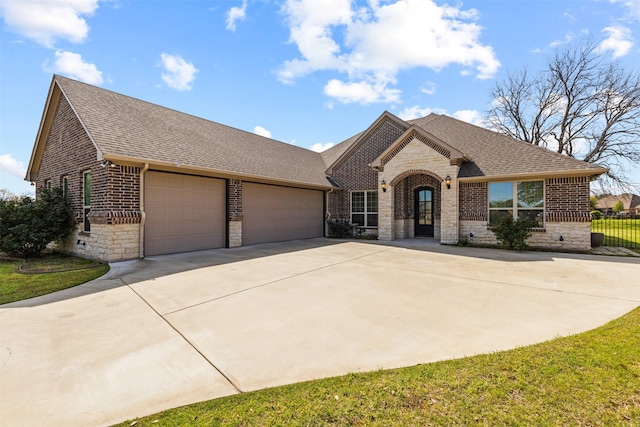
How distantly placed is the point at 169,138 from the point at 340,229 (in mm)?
9361

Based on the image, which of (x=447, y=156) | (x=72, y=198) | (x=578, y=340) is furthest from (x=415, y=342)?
(x=72, y=198)

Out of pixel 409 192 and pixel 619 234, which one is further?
pixel 619 234

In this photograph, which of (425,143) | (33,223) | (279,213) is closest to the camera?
(33,223)

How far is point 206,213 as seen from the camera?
36.9ft

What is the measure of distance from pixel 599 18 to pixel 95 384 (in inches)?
863

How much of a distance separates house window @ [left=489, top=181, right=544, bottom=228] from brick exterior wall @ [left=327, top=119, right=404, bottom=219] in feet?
18.6

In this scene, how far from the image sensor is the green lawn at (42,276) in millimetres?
5759

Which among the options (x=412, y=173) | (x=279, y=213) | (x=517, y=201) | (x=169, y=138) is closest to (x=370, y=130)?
(x=412, y=173)

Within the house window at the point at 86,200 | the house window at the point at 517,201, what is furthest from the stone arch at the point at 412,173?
the house window at the point at 86,200

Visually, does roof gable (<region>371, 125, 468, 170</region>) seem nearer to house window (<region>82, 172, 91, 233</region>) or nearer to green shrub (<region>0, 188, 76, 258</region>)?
house window (<region>82, 172, 91, 233</region>)

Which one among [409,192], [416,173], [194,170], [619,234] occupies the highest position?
[416,173]

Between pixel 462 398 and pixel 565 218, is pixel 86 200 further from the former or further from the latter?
pixel 565 218

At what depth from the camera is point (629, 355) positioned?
9.46 feet

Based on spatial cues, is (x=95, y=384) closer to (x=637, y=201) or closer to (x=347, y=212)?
(x=347, y=212)
